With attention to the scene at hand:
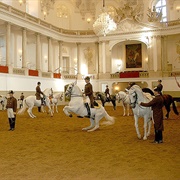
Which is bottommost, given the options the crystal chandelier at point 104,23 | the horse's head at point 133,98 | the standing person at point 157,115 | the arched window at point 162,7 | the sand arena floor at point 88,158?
the sand arena floor at point 88,158

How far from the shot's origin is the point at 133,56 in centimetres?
3419

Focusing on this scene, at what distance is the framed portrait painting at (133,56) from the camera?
3391 cm

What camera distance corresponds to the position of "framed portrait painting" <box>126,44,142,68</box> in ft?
111

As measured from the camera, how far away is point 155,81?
99.1 feet

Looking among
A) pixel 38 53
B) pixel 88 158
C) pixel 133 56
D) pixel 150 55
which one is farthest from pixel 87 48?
pixel 88 158

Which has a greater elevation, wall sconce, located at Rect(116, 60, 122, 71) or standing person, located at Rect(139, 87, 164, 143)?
wall sconce, located at Rect(116, 60, 122, 71)

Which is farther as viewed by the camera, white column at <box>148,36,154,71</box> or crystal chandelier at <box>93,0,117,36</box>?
white column at <box>148,36,154,71</box>

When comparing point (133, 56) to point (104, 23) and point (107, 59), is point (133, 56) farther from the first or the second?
point (104, 23)

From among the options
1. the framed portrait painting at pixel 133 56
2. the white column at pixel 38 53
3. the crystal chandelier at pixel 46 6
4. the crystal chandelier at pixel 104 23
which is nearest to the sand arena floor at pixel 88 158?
the crystal chandelier at pixel 104 23

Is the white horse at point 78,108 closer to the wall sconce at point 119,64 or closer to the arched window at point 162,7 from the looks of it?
the wall sconce at point 119,64

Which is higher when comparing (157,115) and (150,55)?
(150,55)

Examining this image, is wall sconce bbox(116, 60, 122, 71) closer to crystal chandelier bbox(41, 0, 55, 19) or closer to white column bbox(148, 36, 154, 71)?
white column bbox(148, 36, 154, 71)

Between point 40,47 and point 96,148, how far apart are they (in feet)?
88.3

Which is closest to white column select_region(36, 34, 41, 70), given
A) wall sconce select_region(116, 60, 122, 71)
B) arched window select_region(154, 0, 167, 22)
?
wall sconce select_region(116, 60, 122, 71)
